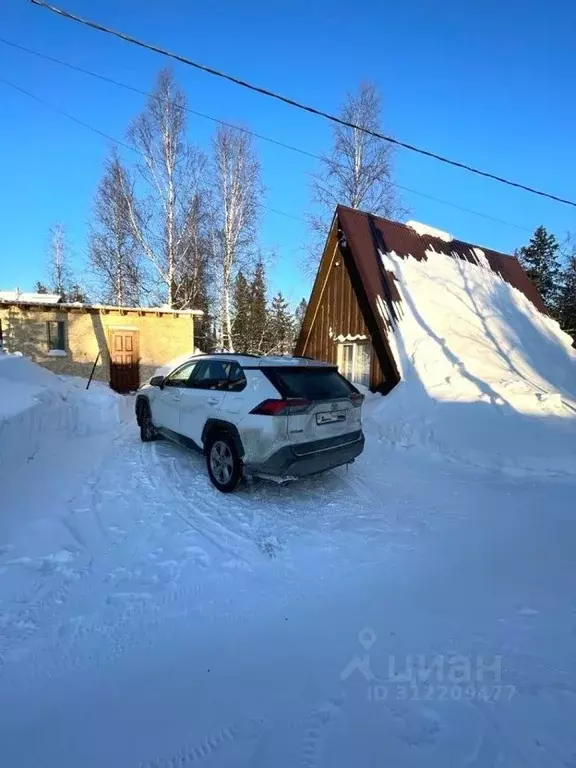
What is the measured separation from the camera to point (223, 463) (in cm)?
516

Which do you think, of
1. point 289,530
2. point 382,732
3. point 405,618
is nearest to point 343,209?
point 289,530

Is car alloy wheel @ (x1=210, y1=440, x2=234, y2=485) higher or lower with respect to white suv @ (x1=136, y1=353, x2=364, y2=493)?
lower

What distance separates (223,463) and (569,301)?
117 feet

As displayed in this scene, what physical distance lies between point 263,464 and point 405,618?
2.27 m

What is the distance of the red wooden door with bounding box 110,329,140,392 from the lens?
16.2 m

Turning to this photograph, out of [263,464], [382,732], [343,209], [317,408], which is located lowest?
[382,732]

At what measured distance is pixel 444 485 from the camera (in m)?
Result: 5.71

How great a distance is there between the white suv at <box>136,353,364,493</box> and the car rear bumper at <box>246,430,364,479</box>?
0.01 m

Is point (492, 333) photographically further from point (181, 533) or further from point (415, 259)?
point (181, 533)

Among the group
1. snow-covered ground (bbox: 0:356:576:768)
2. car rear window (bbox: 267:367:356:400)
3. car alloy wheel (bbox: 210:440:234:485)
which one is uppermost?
car rear window (bbox: 267:367:356:400)

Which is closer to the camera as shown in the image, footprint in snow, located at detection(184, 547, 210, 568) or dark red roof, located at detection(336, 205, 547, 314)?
footprint in snow, located at detection(184, 547, 210, 568)

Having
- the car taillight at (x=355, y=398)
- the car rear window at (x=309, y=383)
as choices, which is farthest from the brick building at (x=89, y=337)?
the car taillight at (x=355, y=398)

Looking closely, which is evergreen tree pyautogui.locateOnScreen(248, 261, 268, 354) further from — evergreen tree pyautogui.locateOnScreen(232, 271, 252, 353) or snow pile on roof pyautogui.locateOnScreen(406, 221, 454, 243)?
snow pile on roof pyautogui.locateOnScreen(406, 221, 454, 243)

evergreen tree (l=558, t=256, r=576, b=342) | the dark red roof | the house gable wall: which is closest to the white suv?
the house gable wall
